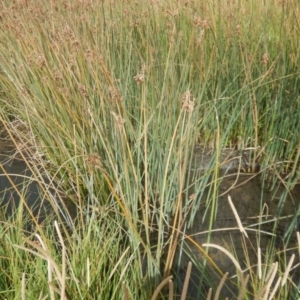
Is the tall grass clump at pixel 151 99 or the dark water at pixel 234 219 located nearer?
the dark water at pixel 234 219

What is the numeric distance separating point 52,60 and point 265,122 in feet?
3.73

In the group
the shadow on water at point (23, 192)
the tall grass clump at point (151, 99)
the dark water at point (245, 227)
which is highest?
the tall grass clump at point (151, 99)

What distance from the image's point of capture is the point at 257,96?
2.70 meters

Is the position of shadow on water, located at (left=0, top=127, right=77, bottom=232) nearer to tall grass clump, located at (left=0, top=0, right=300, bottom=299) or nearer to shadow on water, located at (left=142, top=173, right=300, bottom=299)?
tall grass clump, located at (left=0, top=0, right=300, bottom=299)

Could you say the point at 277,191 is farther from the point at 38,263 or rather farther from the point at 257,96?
the point at 38,263

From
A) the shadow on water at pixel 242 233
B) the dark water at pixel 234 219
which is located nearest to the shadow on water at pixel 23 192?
the dark water at pixel 234 219

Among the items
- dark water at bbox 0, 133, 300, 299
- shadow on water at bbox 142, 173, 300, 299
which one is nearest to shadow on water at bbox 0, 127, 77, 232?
dark water at bbox 0, 133, 300, 299

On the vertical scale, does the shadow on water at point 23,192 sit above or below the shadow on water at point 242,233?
above

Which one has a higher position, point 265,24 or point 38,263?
point 265,24

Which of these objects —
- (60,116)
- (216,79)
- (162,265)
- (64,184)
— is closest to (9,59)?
(60,116)

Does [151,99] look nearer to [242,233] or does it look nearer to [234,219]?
[234,219]

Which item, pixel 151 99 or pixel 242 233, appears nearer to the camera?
pixel 242 233

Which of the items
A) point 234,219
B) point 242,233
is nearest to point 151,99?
point 234,219

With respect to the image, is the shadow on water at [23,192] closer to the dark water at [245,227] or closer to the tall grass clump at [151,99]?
the tall grass clump at [151,99]
